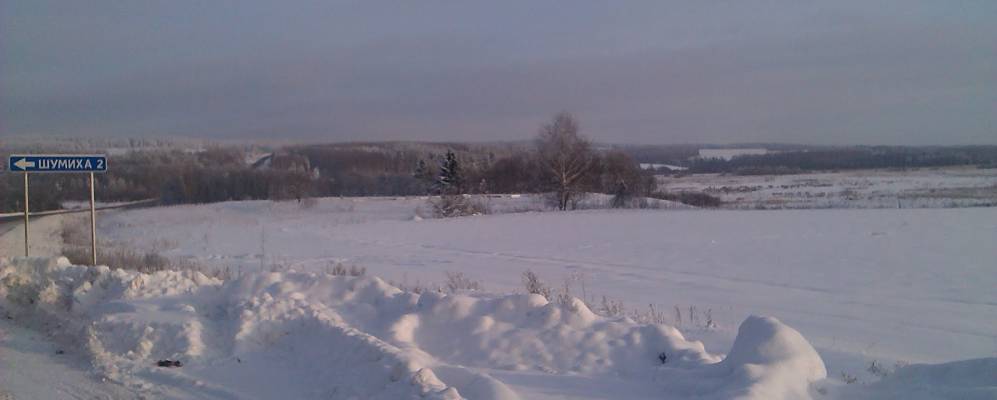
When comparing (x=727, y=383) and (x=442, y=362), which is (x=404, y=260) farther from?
(x=727, y=383)

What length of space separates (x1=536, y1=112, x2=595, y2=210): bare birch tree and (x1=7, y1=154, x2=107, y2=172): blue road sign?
137 ft

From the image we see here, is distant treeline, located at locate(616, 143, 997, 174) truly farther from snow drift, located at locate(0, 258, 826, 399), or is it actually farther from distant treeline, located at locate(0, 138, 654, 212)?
snow drift, located at locate(0, 258, 826, 399)

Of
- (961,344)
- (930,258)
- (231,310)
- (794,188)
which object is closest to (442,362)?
(231,310)

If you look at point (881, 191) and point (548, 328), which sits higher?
point (548, 328)

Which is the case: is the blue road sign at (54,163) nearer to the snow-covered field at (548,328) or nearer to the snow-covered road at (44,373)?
the snow-covered field at (548,328)

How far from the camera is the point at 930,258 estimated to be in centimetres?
2081

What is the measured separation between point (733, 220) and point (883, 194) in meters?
26.6

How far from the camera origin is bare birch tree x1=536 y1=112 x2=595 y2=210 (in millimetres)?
53969

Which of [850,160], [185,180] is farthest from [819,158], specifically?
[185,180]

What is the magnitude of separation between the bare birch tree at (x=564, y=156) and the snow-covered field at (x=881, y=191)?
39.7 ft

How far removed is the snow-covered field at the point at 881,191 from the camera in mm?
48406

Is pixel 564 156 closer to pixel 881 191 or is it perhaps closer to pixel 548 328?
pixel 881 191

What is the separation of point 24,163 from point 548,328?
1226 centimetres

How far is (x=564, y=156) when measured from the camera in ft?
176
